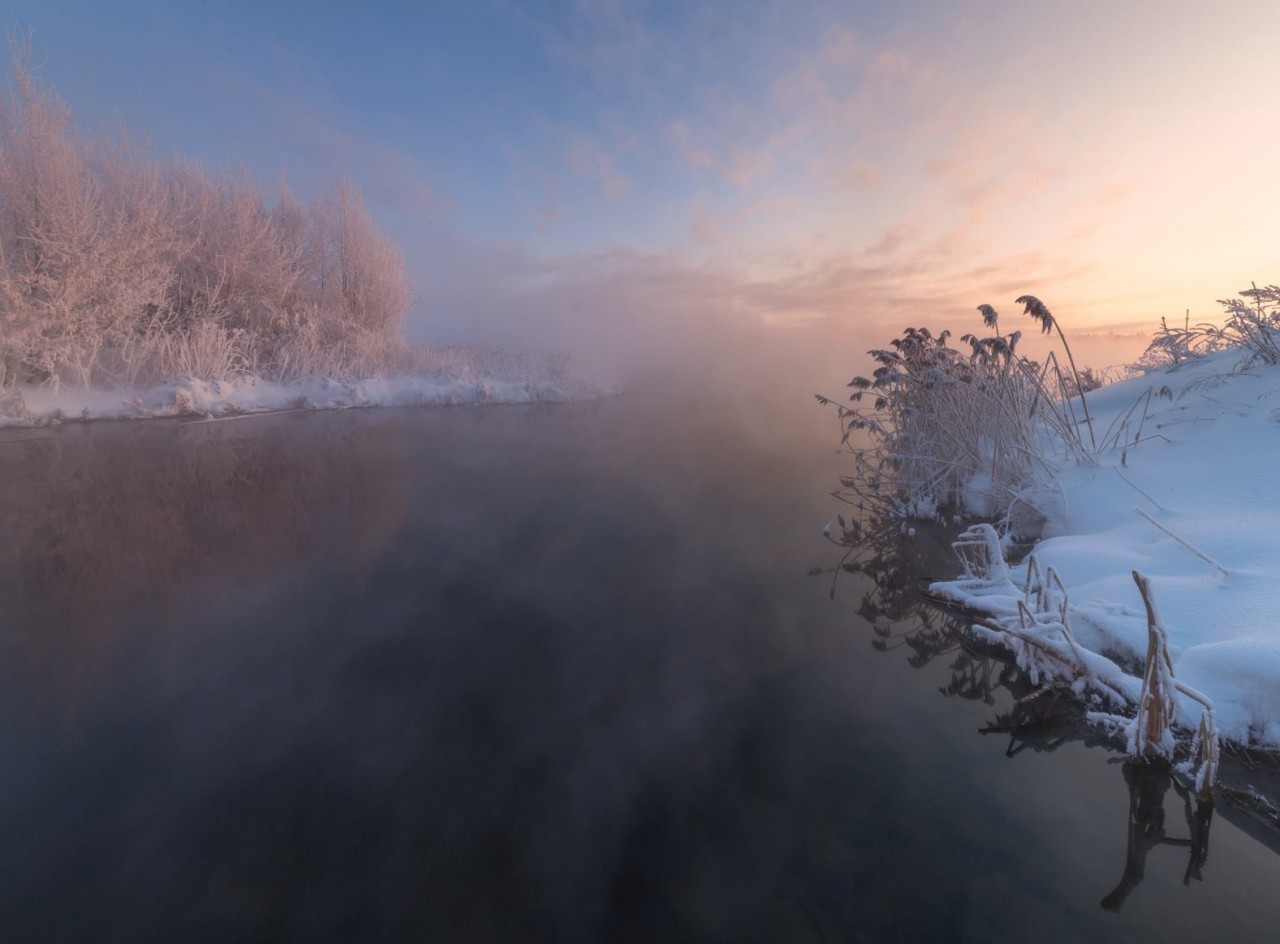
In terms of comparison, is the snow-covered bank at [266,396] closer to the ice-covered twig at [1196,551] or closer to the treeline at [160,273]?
the treeline at [160,273]

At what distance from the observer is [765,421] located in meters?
17.3

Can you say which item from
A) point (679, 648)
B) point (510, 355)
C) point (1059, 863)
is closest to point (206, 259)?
point (510, 355)

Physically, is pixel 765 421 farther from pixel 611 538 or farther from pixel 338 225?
pixel 338 225

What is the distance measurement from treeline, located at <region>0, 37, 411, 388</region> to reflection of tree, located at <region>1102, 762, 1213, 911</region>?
731 inches

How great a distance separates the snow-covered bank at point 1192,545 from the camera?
266 cm

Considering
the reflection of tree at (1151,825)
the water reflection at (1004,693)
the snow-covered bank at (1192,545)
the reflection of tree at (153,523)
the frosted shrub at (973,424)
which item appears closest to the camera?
the reflection of tree at (1151,825)

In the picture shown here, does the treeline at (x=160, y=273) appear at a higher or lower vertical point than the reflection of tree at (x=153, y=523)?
higher

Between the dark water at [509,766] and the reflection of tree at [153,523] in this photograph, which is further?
the reflection of tree at [153,523]

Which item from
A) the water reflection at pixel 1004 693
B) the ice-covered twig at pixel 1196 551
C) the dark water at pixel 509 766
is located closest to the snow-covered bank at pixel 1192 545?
the ice-covered twig at pixel 1196 551

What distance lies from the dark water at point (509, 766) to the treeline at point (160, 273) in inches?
412

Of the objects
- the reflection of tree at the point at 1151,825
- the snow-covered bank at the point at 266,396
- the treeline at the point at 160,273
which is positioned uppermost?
the treeline at the point at 160,273

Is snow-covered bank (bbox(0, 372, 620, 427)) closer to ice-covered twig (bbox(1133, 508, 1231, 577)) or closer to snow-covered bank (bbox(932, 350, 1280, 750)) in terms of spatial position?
snow-covered bank (bbox(932, 350, 1280, 750))

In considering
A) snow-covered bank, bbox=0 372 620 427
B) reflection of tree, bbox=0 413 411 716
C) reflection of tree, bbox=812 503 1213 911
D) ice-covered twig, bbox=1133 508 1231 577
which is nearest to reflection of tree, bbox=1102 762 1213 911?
reflection of tree, bbox=812 503 1213 911

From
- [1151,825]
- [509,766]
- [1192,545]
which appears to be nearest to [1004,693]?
[1151,825]
